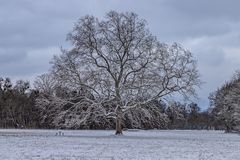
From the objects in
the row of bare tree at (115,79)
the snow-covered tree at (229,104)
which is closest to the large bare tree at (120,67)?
the row of bare tree at (115,79)

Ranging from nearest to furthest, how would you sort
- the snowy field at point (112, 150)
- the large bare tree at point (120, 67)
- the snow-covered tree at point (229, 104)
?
the snowy field at point (112, 150) < the large bare tree at point (120, 67) < the snow-covered tree at point (229, 104)

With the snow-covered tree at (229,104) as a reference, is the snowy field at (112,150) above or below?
below

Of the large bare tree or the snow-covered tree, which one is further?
the snow-covered tree

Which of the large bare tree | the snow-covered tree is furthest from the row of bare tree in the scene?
the snow-covered tree

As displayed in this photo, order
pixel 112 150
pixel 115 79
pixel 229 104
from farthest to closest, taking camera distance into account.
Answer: pixel 229 104
pixel 115 79
pixel 112 150

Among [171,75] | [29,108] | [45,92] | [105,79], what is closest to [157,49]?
[171,75]

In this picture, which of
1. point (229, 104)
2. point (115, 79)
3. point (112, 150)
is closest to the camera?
point (112, 150)

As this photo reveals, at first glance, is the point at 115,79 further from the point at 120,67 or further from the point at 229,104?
the point at 229,104

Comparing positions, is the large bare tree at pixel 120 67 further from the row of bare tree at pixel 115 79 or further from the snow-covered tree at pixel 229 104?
the snow-covered tree at pixel 229 104

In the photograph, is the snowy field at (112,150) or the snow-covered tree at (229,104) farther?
the snow-covered tree at (229,104)

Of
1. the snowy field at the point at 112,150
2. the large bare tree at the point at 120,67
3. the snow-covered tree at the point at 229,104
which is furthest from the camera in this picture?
the snow-covered tree at the point at 229,104

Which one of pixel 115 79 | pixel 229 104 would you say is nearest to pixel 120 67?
pixel 115 79

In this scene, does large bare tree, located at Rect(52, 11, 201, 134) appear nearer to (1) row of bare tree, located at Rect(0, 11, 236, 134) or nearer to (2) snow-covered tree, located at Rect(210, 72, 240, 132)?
(1) row of bare tree, located at Rect(0, 11, 236, 134)

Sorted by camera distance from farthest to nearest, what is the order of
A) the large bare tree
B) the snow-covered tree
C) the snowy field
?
the snow-covered tree < the large bare tree < the snowy field
